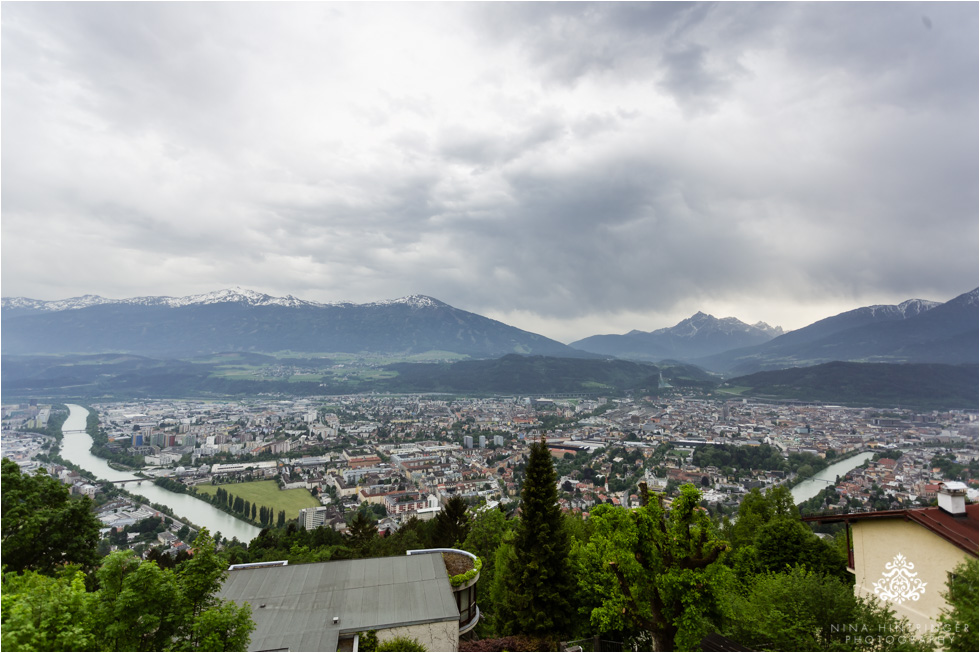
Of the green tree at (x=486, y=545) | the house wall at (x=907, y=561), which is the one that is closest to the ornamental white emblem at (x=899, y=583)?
the house wall at (x=907, y=561)

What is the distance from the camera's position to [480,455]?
65.8 m

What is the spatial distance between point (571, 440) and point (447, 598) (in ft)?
201

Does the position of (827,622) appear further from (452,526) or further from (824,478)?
(824,478)

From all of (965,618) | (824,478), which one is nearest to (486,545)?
(965,618)

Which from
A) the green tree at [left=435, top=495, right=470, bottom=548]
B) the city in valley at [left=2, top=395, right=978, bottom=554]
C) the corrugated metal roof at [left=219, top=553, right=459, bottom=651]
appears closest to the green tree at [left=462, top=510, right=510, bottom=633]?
the green tree at [left=435, top=495, right=470, bottom=548]

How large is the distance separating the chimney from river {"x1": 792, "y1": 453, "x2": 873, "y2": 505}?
37.4 metres

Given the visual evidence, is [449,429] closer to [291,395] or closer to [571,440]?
[571,440]

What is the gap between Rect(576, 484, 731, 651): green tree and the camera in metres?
8.76

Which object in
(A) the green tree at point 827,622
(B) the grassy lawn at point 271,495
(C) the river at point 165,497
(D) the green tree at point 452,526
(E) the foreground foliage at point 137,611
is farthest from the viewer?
(B) the grassy lawn at point 271,495

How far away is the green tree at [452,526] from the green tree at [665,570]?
43.5 ft

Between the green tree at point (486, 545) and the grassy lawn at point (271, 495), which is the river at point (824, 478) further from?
the grassy lawn at point (271, 495)

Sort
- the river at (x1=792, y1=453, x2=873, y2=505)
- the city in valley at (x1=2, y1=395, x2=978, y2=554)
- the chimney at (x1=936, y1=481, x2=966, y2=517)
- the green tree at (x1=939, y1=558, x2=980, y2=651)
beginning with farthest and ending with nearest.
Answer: the river at (x1=792, y1=453, x2=873, y2=505) → the city in valley at (x1=2, y1=395, x2=978, y2=554) → the chimney at (x1=936, y1=481, x2=966, y2=517) → the green tree at (x1=939, y1=558, x2=980, y2=651)

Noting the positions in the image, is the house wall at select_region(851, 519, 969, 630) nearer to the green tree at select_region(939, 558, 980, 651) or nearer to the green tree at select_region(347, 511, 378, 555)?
the green tree at select_region(939, 558, 980, 651)

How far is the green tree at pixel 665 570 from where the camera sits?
8.76m
